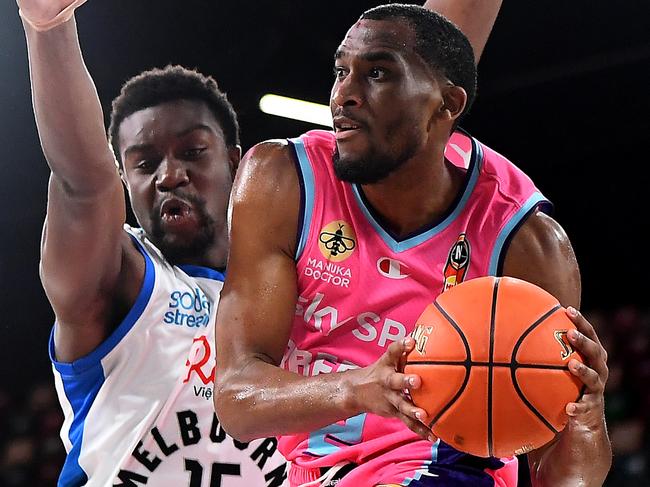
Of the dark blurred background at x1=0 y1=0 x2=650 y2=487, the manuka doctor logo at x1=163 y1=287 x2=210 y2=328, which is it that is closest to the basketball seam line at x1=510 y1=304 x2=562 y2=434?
the manuka doctor logo at x1=163 y1=287 x2=210 y2=328

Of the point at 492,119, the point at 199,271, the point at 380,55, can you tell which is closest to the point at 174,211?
the point at 199,271

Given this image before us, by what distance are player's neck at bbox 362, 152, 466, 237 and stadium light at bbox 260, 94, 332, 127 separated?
685 centimetres

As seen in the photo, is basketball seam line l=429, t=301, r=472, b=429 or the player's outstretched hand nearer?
basketball seam line l=429, t=301, r=472, b=429

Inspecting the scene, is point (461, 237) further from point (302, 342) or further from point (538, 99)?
point (538, 99)

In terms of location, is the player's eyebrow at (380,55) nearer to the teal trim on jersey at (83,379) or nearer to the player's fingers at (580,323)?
the player's fingers at (580,323)

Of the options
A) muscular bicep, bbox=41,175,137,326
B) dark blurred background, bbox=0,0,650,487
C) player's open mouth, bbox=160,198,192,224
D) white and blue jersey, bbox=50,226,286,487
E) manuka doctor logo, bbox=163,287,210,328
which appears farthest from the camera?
dark blurred background, bbox=0,0,650,487

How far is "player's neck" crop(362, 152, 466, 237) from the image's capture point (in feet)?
7.85

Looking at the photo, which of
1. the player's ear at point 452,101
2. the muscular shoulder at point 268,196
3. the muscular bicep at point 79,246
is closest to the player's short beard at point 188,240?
the muscular bicep at point 79,246

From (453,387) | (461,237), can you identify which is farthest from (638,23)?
(453,387)

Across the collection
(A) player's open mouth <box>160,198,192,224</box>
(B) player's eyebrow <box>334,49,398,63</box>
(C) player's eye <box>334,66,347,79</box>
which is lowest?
(A) player's open mouth <box>160,198,192,224</box>

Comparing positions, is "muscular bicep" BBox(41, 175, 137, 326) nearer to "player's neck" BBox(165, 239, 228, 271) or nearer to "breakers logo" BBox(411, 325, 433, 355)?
"player's neck" BBox(165, 239, 228, 271)

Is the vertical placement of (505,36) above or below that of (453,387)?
above

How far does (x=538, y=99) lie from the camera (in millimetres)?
9266

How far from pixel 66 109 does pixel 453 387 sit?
50.7 inches
